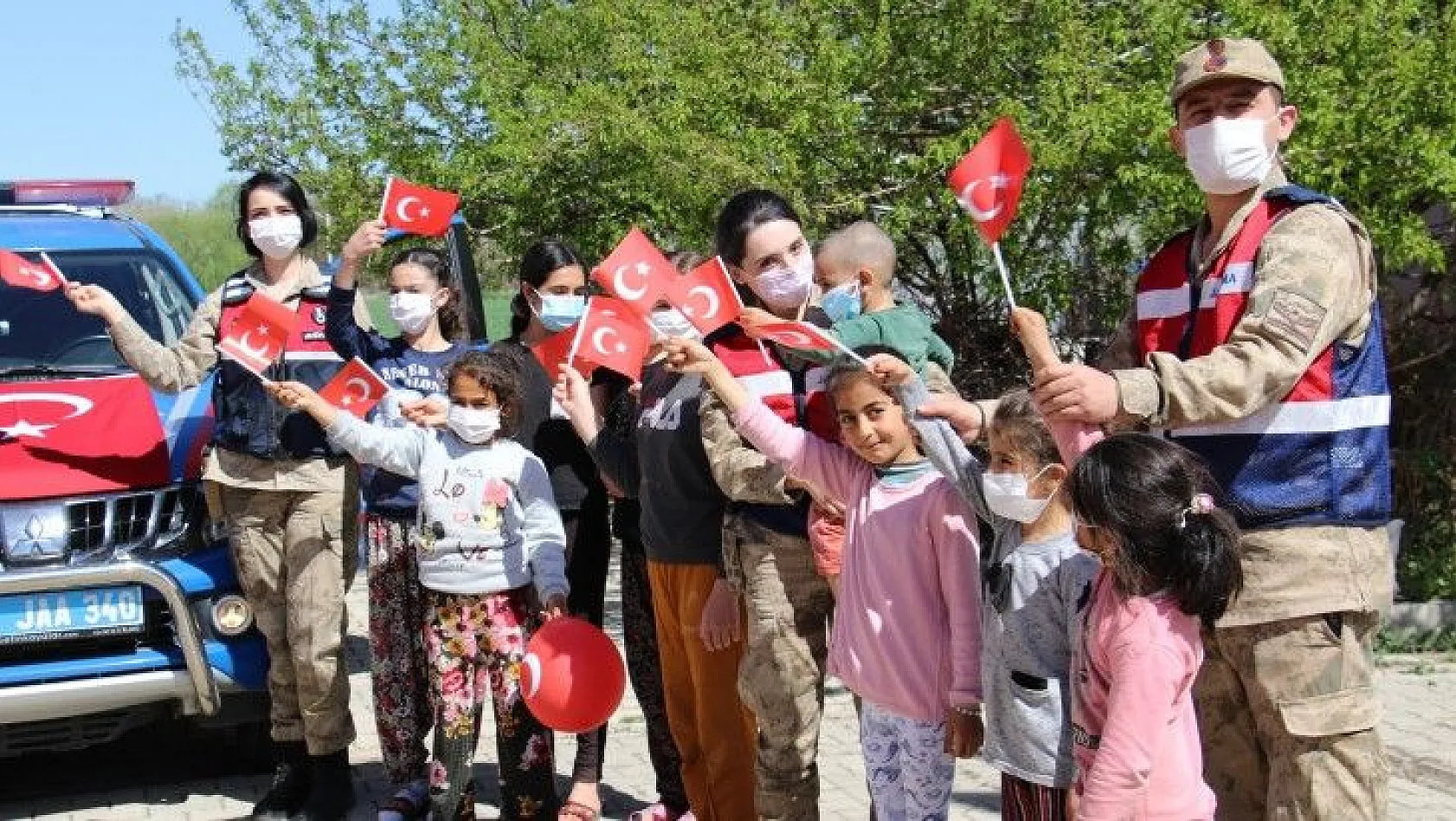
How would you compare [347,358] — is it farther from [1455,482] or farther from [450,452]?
[1455,482]

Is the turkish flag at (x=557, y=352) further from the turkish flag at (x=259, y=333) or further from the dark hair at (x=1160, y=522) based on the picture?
the dark hair at (x=1160, y=522)

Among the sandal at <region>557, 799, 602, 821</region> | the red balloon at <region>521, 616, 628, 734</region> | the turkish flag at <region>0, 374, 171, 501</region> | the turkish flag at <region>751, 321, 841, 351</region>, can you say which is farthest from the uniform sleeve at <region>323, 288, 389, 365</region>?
the turkish flag at <region>751, 321, 841, 351</region>

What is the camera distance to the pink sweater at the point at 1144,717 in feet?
10.9

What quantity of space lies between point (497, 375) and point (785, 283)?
1.15m

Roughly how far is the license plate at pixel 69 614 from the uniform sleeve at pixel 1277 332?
4.11 meters

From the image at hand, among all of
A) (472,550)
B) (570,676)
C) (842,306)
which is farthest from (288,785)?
(842,306)

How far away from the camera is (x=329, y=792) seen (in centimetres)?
618

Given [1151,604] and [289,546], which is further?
[289,546]

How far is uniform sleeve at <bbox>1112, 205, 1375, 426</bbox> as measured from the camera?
131 inches

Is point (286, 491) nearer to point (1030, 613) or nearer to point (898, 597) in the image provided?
point (898, 597)

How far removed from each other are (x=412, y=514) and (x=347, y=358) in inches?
25.4

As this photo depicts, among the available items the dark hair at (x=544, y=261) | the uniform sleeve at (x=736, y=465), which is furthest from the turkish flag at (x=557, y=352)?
the uniform sleeve at (x=736, y=465)

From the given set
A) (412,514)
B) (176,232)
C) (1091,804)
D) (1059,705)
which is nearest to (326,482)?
(412,514)

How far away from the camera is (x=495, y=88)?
9.30 m
